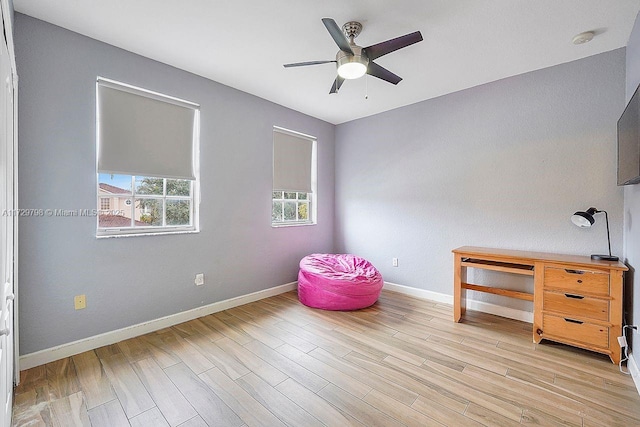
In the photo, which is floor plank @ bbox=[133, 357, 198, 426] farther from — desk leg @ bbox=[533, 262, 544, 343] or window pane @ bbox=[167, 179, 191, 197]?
desk leg @ bbox=[533, 262, 544, 343]

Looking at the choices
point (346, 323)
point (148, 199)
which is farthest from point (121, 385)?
point (346, 323)

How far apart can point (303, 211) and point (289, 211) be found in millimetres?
281

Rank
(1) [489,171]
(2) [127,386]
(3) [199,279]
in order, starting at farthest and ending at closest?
(1) [489,171], (3) [199,279], (2) [127,386]

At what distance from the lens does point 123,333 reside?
246 cm

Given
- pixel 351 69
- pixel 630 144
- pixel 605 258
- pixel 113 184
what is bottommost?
pixel 605 258

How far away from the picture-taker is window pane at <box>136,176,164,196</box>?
2.65 m

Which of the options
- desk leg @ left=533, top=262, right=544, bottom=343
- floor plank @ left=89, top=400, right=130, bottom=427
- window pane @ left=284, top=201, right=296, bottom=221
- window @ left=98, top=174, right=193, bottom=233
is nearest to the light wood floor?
floor plank @ left=89, top=400, right=130, bottom=427

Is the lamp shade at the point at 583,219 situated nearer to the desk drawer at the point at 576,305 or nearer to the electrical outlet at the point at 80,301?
the desk drawer at the point at 576,305

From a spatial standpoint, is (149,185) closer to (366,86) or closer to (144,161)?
(144,161)

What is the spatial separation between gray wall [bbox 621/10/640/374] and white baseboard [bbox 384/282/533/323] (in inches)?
31.7

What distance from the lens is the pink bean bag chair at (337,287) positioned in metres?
3.16

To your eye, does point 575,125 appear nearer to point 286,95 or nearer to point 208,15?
point 286,95

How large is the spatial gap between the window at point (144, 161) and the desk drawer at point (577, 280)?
133 inches

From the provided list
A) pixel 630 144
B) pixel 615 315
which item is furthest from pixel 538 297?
pixel 630 144
